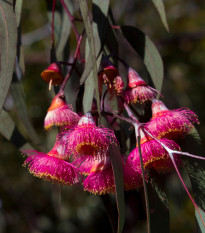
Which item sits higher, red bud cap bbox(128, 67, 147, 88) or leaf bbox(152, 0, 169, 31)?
leaf bbox(152, 0, 169, 31)

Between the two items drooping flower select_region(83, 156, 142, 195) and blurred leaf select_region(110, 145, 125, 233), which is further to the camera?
drooping flower select_region(83, 156, 142, 195)

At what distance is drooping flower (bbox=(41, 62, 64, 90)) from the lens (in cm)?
121

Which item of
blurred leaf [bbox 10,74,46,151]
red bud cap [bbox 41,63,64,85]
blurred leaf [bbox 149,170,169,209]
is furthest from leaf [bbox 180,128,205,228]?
blurred leaf [bbox 10,74,46,151]

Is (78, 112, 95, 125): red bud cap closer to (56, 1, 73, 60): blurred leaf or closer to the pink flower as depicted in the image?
the pink flower

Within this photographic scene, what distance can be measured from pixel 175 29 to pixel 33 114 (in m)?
2.23

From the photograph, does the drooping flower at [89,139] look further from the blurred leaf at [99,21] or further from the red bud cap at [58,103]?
the blurred leaf at [99,21]

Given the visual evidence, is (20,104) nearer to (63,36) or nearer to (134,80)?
(63,36)

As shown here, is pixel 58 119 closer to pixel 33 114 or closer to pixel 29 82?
pixel 33 114

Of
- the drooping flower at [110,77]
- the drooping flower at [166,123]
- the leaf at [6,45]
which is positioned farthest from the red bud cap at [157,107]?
the leaf at [6,45]

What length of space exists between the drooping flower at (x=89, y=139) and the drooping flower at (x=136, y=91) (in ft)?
0.41

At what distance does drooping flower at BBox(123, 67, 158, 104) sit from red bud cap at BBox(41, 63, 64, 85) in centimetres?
23

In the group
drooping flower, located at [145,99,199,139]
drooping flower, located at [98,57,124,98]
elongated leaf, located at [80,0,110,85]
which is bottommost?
drooping flower, located at [145,99,199,139]

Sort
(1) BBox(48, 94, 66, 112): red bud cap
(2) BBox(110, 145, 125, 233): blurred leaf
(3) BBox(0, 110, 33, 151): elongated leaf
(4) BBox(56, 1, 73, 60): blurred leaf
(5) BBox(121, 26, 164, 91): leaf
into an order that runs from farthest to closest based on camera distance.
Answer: (4) BBox(56, 1, 73, 60): blurred leaf < (3) BBox(0, 110, 33, 151): elongated leaf < (5) BBox(121, 26, 164, 91): leaf < (1) BBox(48, 94, 66, 112): red bud cap < (2) BBox(110, 145, 125, 233): blurred leaf

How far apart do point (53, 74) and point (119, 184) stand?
1.46 ft
